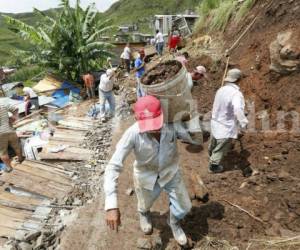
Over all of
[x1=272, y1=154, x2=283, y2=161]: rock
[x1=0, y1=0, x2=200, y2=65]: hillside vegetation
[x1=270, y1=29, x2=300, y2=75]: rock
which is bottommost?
[x1=0, y1=0, x2=200, y2=65]: hillside vegetation

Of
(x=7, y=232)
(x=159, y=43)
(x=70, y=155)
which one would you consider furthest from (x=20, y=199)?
(x=159, y=43)

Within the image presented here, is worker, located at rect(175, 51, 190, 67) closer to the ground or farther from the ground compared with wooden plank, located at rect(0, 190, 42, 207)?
farther from the ground

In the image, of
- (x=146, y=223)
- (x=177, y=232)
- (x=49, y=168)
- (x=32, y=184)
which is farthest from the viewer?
(x=49, y=168)

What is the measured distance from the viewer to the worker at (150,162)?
305 centimetres

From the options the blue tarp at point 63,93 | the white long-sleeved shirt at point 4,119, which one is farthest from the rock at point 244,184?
the blue tarp at point 63,93

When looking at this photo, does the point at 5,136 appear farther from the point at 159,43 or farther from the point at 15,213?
the point at 159,43

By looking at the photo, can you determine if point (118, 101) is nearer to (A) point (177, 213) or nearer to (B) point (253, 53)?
(B) point (253, 53)

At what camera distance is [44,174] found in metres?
6.41

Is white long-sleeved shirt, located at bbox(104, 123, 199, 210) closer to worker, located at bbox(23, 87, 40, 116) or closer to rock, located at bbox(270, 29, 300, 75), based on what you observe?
rock, located at bbox(270, 29, 300, 75)

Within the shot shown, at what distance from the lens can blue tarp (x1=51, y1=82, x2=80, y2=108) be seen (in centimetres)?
1427

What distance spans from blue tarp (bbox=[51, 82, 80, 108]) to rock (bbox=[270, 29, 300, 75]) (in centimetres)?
922

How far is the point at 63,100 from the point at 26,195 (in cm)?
927

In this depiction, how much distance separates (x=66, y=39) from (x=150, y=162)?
13.8m

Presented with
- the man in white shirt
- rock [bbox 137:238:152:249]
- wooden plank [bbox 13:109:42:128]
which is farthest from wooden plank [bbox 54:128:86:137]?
the man in white shirt
